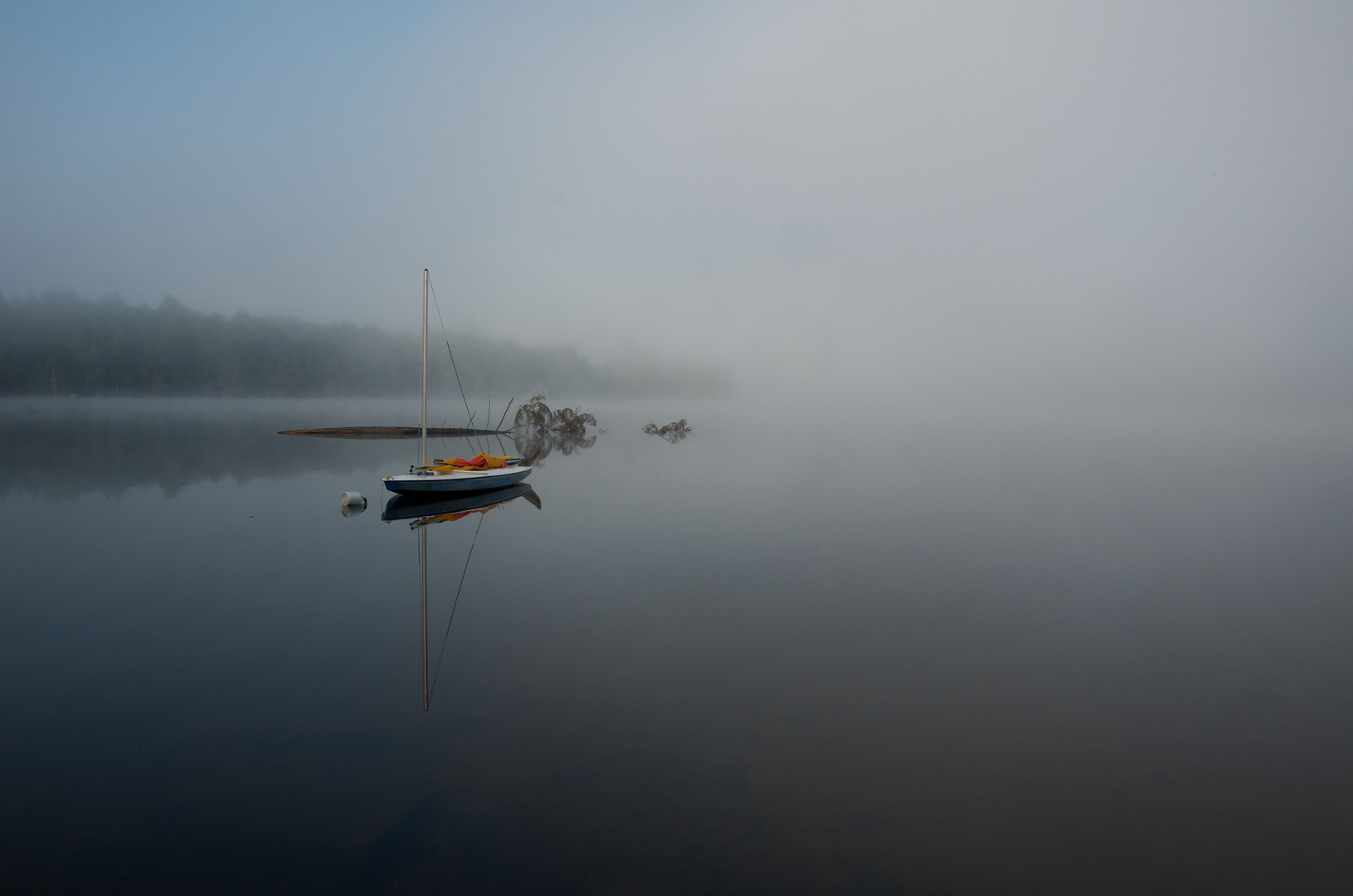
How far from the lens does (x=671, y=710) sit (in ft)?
25.9

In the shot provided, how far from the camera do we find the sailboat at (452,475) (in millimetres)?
21922

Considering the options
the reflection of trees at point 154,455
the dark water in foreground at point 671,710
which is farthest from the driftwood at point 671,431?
the dark water in foreground at point 671,710

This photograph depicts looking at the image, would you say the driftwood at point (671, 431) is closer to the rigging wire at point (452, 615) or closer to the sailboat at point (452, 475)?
the sailboat at point (452, 475)

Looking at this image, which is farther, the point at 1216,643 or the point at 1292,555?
the point at 1292,555

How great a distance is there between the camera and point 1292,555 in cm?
1728

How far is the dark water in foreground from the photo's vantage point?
534 cm

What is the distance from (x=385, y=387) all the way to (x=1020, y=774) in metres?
200

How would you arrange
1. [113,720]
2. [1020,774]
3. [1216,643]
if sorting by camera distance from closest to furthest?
[1020,774] < [113,720] < [1216,643]

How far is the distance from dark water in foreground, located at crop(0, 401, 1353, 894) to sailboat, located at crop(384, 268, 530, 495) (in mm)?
2840

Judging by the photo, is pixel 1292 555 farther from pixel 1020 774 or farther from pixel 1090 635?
pixel 1020 774

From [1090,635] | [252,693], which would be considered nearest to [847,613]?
[1090,635]

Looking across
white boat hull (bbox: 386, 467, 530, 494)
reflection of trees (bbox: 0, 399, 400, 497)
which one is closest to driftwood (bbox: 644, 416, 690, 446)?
reflection of trees (bbox: 0, 399, 400, 497)

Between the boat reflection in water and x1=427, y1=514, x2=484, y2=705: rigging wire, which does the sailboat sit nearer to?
→ the boat reflection in water

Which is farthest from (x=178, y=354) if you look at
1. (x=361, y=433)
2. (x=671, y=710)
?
(x=671, y=710)
